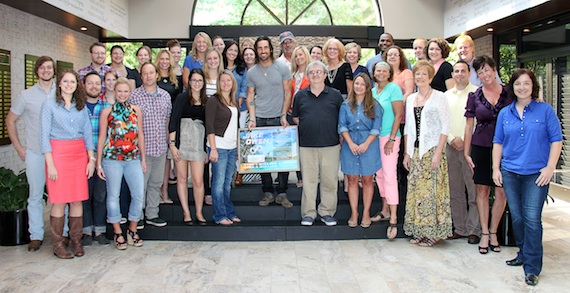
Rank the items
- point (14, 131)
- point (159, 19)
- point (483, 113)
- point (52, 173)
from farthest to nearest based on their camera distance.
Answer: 1. point (159, 19)
2. point (14, 131)
3. point (483, 113)
4. point (52, 173)

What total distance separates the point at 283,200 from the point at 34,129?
8.20ft

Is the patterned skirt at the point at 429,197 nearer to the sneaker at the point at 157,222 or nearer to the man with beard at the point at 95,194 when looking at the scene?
the sneaker at the point at 157,222

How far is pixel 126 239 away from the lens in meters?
4.79

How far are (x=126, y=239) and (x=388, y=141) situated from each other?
9.03ft

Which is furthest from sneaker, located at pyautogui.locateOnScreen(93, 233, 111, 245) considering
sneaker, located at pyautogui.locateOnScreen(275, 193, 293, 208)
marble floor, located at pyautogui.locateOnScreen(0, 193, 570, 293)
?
sneaker, located at pyautogui.locateOnScreen(275, 193, 293, 208)

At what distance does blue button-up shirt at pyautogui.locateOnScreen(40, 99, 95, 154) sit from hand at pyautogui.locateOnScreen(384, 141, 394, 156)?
274cm

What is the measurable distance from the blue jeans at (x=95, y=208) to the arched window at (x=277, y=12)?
6.20m

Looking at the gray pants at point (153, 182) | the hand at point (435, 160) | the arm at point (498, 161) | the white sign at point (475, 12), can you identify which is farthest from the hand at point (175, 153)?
the white sign at point (475, 12)

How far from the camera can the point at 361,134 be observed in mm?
4617

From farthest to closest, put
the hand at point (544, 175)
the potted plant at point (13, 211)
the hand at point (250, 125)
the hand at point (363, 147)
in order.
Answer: the hand at point (250, 125) < the potted plant at point (13, 211) < the hand at point (363, 147) < the hand at point (544, 175)

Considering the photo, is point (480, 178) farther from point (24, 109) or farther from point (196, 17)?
point (196, 17)

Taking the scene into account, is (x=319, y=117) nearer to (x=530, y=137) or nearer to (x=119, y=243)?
(x=530, y=137)

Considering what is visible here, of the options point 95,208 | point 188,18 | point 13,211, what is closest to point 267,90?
point 95,208

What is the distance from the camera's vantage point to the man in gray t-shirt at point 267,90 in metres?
4.97
